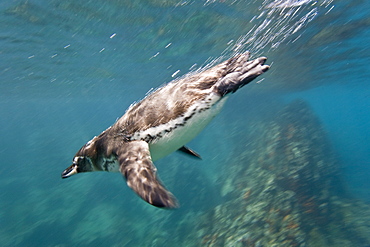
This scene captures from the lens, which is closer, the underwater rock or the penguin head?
the penguin head

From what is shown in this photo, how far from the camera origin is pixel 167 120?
3.18 metres

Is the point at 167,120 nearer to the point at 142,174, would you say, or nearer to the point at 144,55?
the point at 142,174

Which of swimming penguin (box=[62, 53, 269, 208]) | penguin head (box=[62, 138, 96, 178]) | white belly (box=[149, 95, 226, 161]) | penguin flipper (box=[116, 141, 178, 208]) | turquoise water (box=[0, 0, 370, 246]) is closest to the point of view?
penguin flipper (box=[116, 141, 178, 208])

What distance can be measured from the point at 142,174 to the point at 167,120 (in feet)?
2.79

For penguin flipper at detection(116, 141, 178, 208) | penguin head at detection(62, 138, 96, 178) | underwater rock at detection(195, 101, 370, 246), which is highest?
penguin head at detection(62, 138, 96, 178)

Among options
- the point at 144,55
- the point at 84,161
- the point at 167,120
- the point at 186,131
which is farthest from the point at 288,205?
the point at 144,55

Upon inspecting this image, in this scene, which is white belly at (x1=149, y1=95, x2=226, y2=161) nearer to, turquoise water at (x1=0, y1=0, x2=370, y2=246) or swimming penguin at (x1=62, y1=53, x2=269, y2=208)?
swimming penguin at (x1=62, y1=53, x2=269, y2=208)

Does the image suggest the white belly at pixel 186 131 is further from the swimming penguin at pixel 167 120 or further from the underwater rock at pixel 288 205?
the underwater rock at pixel 288 205

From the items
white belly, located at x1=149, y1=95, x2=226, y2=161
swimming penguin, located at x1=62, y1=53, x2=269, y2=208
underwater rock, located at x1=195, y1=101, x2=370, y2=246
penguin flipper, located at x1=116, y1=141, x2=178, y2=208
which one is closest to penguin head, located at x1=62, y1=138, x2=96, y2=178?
swimming penguin, located at x1=62, y1=53, x2=269, y2=208

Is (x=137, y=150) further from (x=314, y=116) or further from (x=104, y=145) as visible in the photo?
(x=314, y=116)

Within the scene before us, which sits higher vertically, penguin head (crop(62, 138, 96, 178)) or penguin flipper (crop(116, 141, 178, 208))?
penguin head (crop(62, 138, 96, 178))

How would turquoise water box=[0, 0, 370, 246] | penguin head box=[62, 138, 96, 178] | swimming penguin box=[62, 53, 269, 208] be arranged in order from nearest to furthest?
swimming penguin box=[62, 53, 269, 208]
penguin head box=[62, 138, 96, 178]
turquoise water box=[0, 0, 370, 246]

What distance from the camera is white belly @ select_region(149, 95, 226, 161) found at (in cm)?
308

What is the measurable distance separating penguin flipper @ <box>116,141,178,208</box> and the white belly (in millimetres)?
250
